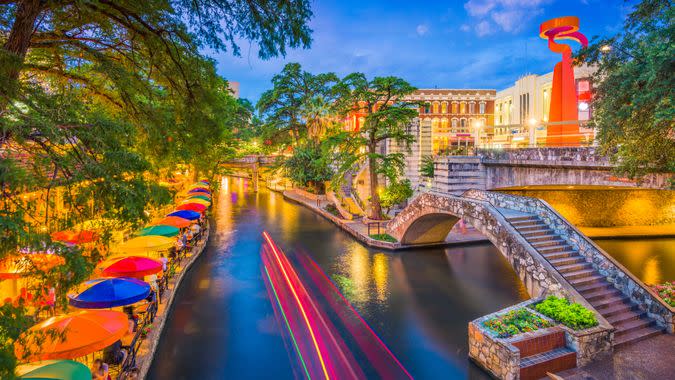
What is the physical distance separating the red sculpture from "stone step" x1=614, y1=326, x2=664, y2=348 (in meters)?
20.8

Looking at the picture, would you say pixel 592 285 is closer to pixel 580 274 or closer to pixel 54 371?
pixel 580 274

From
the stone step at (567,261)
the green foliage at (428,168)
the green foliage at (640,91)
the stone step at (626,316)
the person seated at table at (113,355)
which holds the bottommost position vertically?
the stone step at (626,316)

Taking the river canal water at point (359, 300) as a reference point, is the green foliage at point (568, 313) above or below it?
above

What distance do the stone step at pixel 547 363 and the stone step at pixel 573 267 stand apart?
3353 millimetres

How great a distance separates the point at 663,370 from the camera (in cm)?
979

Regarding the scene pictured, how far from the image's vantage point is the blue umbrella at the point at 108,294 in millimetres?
10250

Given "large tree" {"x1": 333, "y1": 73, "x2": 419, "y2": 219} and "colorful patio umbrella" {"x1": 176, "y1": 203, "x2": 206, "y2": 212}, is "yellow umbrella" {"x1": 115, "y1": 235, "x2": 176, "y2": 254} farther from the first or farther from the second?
"large tree" {"x1": 333, "y1": 73, "x2": 419, "y2": 219}

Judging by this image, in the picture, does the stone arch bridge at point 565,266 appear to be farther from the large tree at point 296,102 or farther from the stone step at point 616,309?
the large tree at point 296,102

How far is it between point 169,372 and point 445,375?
7407 mm

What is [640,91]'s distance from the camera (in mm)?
11312

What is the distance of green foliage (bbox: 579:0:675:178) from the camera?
9.84m

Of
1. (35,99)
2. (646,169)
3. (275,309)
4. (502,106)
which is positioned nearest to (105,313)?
(35,99)

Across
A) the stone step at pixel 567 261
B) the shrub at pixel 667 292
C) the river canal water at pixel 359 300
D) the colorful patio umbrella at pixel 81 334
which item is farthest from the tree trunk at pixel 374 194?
the colorful patio umbrella at pixel 81 334

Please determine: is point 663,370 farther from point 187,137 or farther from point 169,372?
point 187,137
